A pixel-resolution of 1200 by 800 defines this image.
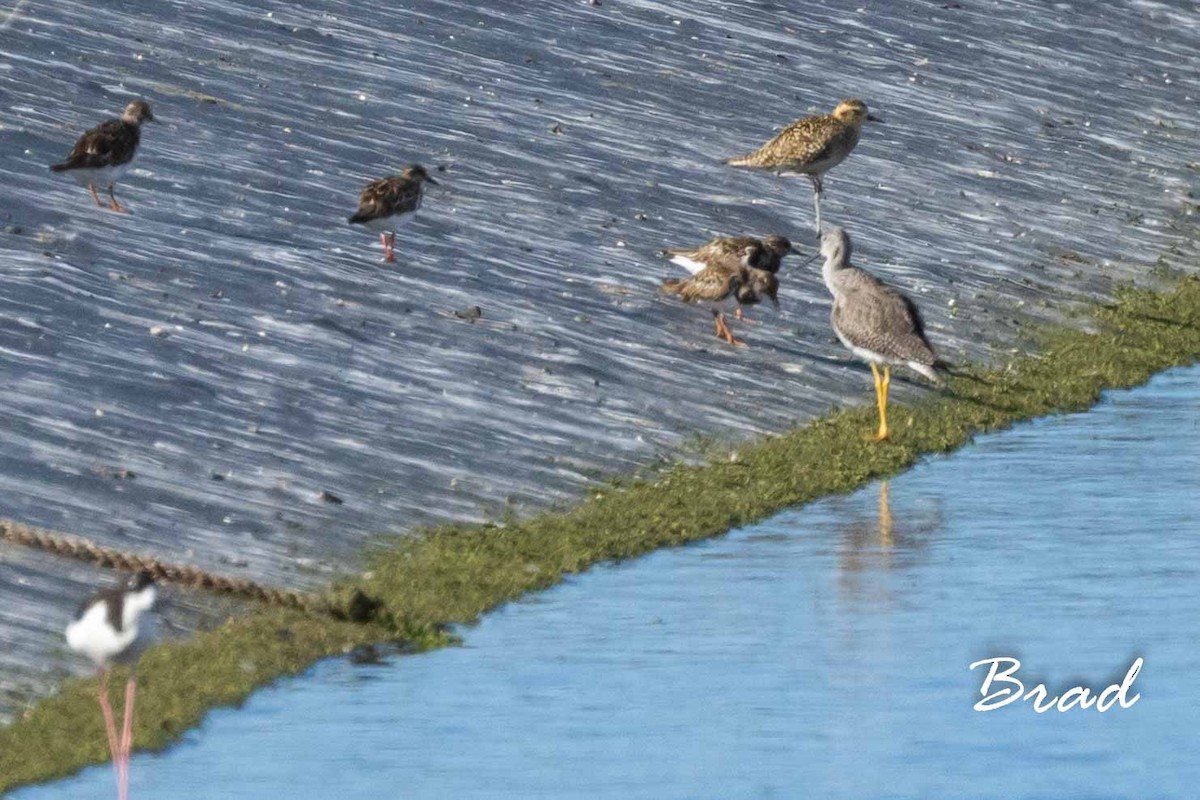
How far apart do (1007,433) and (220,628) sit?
A: 833 centimetres

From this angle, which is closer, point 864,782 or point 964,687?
point 864,782

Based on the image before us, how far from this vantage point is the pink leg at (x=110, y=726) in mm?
12586

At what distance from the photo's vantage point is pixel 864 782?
12867mm

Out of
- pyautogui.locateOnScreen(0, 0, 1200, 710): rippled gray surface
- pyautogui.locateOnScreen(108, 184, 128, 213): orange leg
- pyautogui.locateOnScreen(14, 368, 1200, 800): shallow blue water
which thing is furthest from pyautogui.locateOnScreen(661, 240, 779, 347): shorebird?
pyautogui.locateOnScreen(108, 184, 128, 213): orange leg

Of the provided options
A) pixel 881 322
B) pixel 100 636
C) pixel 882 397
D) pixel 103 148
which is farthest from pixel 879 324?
pixel 100 636

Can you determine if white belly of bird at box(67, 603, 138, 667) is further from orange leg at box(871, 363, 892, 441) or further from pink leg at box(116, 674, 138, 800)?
orange leg at box(871, 363, 892, 441)

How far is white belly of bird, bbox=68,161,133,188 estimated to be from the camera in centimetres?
2220

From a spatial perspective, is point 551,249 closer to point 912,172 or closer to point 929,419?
point 929,419

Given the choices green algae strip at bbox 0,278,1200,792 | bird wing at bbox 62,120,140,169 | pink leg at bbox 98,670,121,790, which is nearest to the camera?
pink leg at bbox 98,670,121,790

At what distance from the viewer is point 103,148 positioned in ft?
72.4

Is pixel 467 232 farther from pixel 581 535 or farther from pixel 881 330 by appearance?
pixel 581 535

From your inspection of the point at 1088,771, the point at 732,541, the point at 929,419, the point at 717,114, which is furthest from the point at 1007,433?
the point at 717,114

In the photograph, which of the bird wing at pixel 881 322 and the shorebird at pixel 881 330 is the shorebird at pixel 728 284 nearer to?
the shorebird at pixel 881 330

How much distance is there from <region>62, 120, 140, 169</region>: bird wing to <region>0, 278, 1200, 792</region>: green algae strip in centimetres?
623
